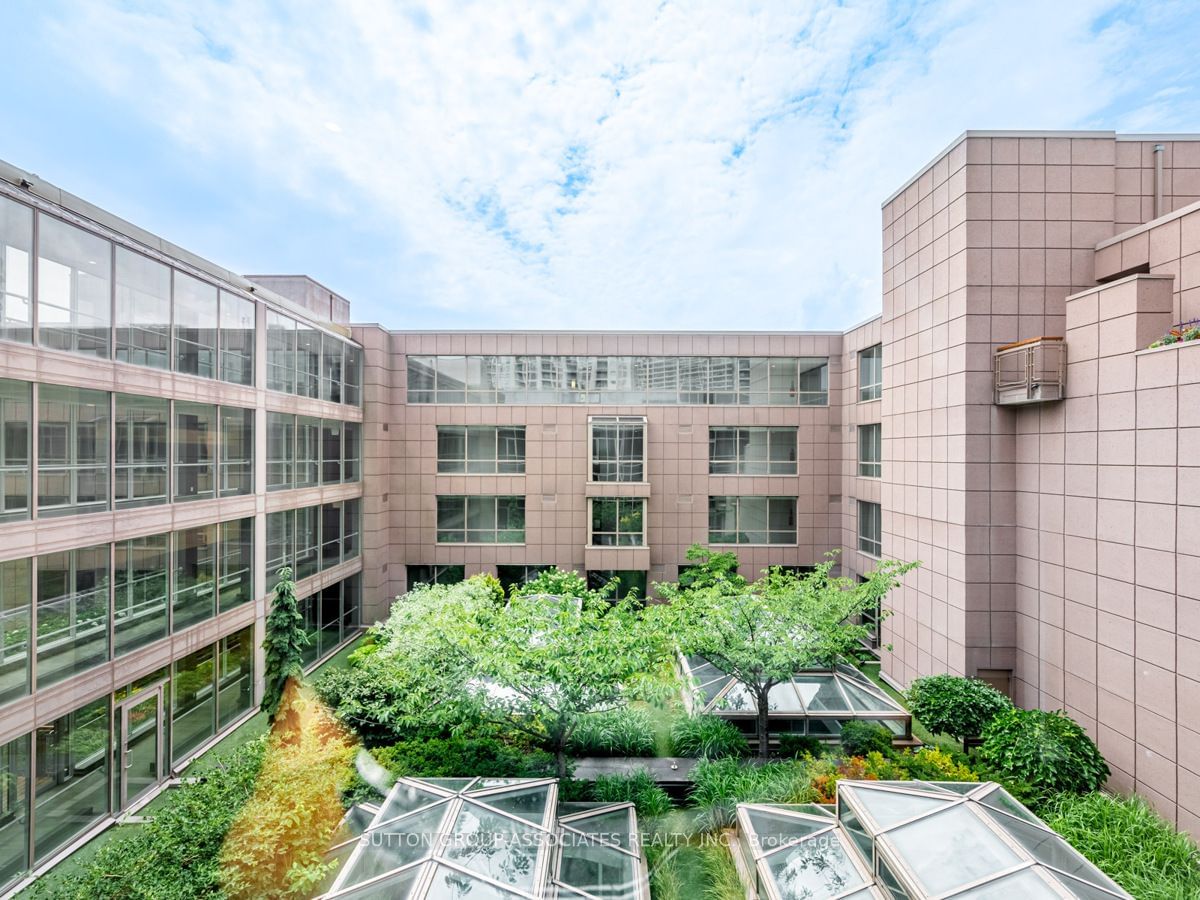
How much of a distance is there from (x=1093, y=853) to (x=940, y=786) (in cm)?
207

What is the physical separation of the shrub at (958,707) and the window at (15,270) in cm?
1644

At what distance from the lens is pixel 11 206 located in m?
7.46

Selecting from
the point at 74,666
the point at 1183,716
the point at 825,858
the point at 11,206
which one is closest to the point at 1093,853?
the point at 1183,716

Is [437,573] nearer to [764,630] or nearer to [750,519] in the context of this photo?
[750,519]

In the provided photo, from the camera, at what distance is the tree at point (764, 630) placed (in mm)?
9859

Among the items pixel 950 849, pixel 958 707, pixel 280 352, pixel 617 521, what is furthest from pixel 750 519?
pixel 280 352

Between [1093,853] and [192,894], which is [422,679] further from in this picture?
[1093,853]

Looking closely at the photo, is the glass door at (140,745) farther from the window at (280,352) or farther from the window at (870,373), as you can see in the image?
the window at (870,373)

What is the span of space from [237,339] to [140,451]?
383 centimetres

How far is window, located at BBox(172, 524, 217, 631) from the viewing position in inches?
423

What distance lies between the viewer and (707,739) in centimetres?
1084

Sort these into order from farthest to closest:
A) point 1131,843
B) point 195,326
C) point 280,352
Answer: point 280,352 → point 195,326 → point 1131,843

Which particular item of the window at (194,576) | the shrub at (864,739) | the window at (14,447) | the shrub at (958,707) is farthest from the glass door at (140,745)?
the shrub at (958,707)

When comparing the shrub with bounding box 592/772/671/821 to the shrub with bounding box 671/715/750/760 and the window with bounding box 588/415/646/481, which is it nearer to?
the shrub with bounding box 671/715/750/760
